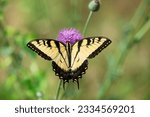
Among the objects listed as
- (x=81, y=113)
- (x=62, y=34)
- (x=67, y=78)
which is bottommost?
(x=81, y=113)

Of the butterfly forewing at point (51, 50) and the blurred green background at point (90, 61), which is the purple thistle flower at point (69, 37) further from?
the blurred green background at point (90, 61)

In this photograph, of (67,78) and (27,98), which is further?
(27,98)

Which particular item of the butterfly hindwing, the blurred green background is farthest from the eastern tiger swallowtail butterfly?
the blurred green background

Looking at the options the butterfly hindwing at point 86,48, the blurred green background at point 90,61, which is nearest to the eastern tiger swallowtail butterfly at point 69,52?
the butterfly hindwing at point 86,48

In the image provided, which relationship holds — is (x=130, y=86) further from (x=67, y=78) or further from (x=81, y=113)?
(x=67, y=78)

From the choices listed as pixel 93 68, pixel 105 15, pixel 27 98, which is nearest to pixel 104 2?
pixel 105 15

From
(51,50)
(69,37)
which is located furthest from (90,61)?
(51,50)

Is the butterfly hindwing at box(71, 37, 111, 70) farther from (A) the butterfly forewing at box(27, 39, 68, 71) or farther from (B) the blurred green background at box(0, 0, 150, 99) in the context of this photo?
(B) the blurred green background at box(0, 0, 150, 99)
